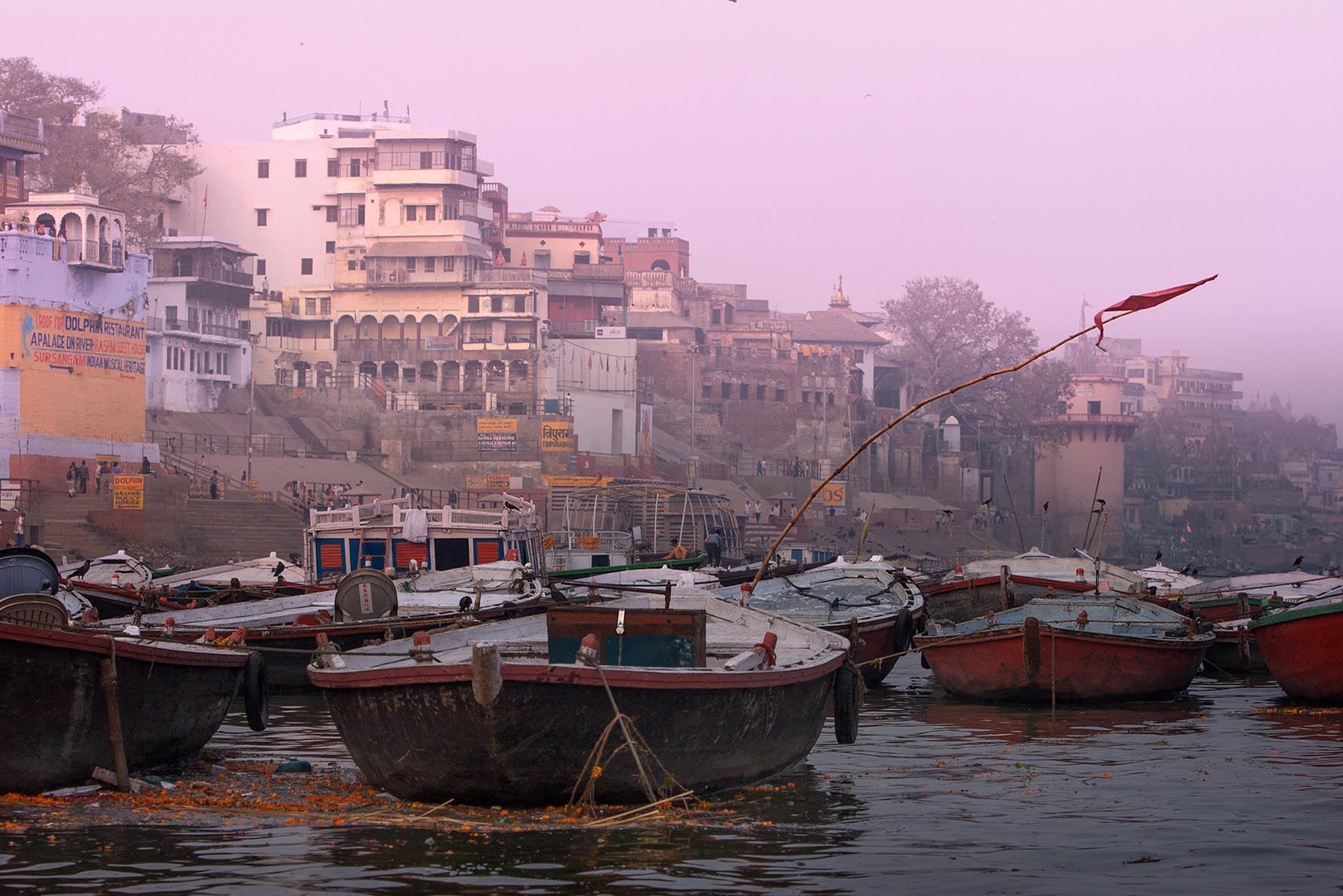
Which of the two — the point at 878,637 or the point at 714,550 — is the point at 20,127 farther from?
the point at 878,637

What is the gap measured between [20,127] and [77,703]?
43726mm

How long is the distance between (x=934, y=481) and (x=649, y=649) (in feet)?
245

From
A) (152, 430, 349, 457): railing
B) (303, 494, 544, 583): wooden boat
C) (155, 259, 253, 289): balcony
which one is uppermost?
(155, 259, 253, 289): balcony

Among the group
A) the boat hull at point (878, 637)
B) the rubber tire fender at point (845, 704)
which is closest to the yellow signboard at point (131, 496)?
the boat hull at point (878, 637)

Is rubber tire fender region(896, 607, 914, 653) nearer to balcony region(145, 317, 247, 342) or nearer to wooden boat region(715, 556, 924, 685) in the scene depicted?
wooden boat region(715, 556, 924, 685)

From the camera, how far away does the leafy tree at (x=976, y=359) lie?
85.3 metres

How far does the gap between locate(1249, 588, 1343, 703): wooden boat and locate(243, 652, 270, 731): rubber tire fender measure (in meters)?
11.1

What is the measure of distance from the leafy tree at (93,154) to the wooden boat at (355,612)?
1862 inches

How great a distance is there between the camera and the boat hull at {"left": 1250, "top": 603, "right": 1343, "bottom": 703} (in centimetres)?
1803

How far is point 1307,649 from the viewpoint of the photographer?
60.3ft

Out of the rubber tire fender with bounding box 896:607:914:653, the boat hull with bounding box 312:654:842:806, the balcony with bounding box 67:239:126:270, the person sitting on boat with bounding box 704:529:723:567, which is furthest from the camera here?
the balcony with bounding box 67:239:126:270

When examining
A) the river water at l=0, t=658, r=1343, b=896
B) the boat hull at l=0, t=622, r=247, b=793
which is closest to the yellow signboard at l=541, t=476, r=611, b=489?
the river water at l=0, t=658, r=1343, b=896

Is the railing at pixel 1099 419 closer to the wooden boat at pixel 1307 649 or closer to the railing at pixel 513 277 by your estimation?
the railing at pixel 513 277

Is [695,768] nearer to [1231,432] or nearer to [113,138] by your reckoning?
[113,138]
